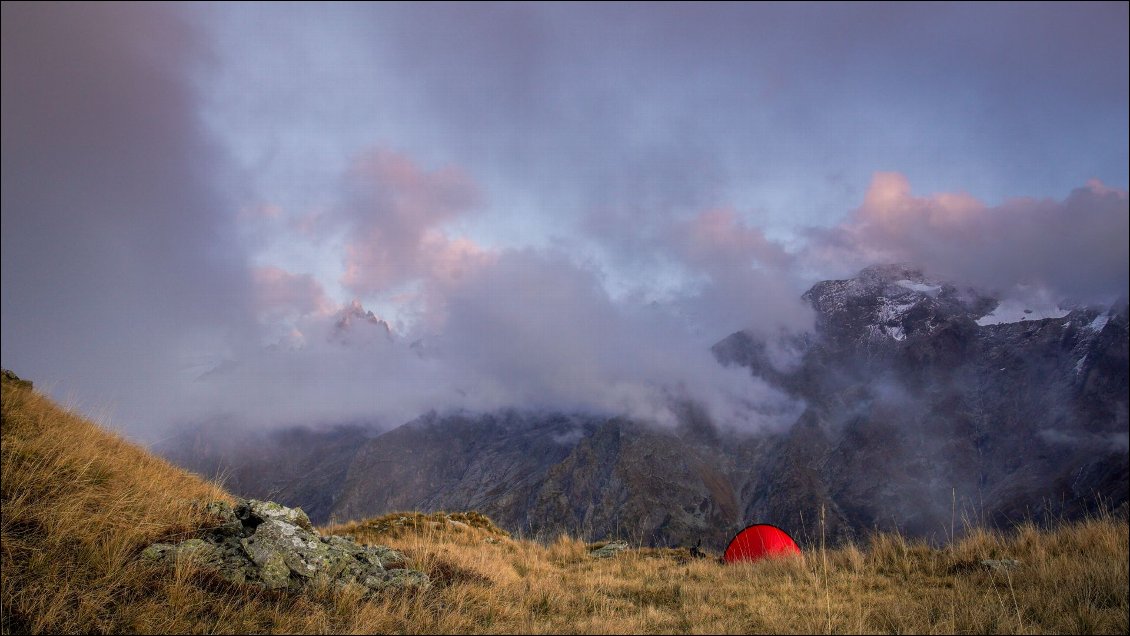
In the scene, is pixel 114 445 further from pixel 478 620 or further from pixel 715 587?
pixel 715 587

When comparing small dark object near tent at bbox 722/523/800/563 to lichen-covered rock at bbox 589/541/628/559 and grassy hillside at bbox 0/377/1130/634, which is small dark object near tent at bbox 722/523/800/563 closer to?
lichen-covered rock at bbox 589/541/628/559

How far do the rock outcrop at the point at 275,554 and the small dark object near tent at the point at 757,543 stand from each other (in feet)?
42.8

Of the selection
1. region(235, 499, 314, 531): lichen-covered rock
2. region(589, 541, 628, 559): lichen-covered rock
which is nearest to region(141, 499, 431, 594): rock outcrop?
region(235, 499, 314, 531): lichen-covered rock

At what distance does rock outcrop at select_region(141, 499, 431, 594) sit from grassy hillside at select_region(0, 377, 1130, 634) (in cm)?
35

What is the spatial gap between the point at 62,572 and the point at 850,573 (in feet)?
42.5

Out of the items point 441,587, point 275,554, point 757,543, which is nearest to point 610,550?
point 757,543

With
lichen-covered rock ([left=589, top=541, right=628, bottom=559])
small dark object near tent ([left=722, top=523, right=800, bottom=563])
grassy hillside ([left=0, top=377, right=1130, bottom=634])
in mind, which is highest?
grassy hillside ([left=0, top=377, right=1130, bottom=634])

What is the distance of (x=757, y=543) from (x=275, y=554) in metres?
16.1

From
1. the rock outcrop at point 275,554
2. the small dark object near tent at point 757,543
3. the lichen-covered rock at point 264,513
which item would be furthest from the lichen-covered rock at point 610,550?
the lichen-covered rock at point 264,513

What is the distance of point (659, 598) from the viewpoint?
878 centimetres

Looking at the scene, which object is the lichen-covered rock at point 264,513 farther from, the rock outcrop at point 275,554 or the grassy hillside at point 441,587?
the grassy hillside at point 441,587

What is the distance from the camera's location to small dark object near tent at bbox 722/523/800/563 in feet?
57.4

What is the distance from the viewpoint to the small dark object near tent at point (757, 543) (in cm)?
1750

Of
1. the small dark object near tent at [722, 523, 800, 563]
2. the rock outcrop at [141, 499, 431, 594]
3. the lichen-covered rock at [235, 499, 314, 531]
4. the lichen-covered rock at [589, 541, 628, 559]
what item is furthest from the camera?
the lichen-covered rock at [589, 541, 628, 559]
